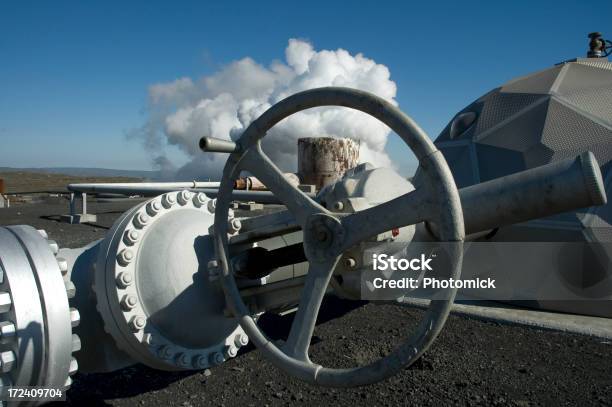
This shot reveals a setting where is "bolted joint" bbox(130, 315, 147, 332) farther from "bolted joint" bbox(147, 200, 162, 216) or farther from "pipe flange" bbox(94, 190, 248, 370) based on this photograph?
"bolted joint" bbox(147, 200, 162, 216)

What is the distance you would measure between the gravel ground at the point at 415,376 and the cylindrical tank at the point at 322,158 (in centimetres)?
657

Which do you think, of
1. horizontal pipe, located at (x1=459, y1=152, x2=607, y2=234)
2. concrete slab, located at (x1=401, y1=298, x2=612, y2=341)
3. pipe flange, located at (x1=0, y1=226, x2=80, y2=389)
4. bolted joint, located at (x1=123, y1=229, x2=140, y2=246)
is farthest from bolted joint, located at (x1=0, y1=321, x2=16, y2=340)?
concrete slab, located at (x1=401, y1=298, x2=612, y2=341)

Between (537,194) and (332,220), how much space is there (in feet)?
2.03

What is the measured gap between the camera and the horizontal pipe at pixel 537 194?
148cm

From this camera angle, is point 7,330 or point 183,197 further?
point 183,197

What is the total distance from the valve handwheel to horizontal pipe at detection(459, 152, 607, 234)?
0.79ft

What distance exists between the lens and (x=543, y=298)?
3.67 meters

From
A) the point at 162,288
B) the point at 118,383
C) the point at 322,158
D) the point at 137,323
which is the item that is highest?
the point at 322,158

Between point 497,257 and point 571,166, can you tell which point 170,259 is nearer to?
point 571,166

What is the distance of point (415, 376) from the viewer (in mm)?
2641

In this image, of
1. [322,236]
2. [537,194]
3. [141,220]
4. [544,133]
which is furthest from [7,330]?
[544,133]

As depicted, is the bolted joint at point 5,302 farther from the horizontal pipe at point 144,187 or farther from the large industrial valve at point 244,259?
the horizontal pipe at point 144,187

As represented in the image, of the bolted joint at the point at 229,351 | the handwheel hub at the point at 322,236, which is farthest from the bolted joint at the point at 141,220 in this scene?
the handwheel hub at the point at 322,236

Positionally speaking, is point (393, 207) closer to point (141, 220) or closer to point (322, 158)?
point (141, 220)
